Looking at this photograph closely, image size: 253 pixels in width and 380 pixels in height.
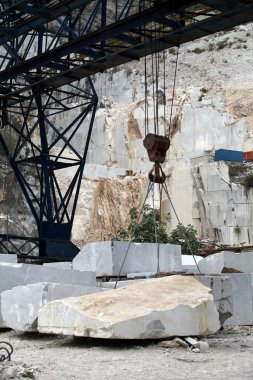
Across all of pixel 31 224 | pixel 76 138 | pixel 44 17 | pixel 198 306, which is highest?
pixel 76 138

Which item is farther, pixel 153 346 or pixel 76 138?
pixel 76 138

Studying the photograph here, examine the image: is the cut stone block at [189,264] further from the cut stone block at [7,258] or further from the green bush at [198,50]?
the green bush at [198,50]

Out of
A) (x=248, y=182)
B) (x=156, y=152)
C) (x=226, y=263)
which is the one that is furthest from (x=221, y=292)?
(x=248, y=182)

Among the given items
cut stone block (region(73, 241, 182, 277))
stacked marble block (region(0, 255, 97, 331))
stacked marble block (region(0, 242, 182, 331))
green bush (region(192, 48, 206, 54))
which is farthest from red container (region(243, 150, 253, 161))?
stacked marble block (region(0, 255, 97, 331))

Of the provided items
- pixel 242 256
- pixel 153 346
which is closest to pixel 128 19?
pixel 242 256

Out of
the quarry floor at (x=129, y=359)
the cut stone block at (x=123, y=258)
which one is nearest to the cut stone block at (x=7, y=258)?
the cut stone block at (x=123, y=258)

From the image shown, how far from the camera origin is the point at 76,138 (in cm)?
5647

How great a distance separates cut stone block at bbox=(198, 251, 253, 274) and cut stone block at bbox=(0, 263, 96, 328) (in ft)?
9.59

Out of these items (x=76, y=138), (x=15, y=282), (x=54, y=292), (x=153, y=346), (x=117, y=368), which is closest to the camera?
(x=117, y=368)

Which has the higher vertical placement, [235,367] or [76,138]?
[76,138]

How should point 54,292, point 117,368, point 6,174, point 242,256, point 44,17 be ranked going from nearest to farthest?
1. point 117,368
2. point 54,292
3. point 242,256
4. point 44,17
5. point 6,174

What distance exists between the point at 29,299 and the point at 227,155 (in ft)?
118

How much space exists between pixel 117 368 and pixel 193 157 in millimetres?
38826

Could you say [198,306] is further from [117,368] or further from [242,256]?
[242,256]
